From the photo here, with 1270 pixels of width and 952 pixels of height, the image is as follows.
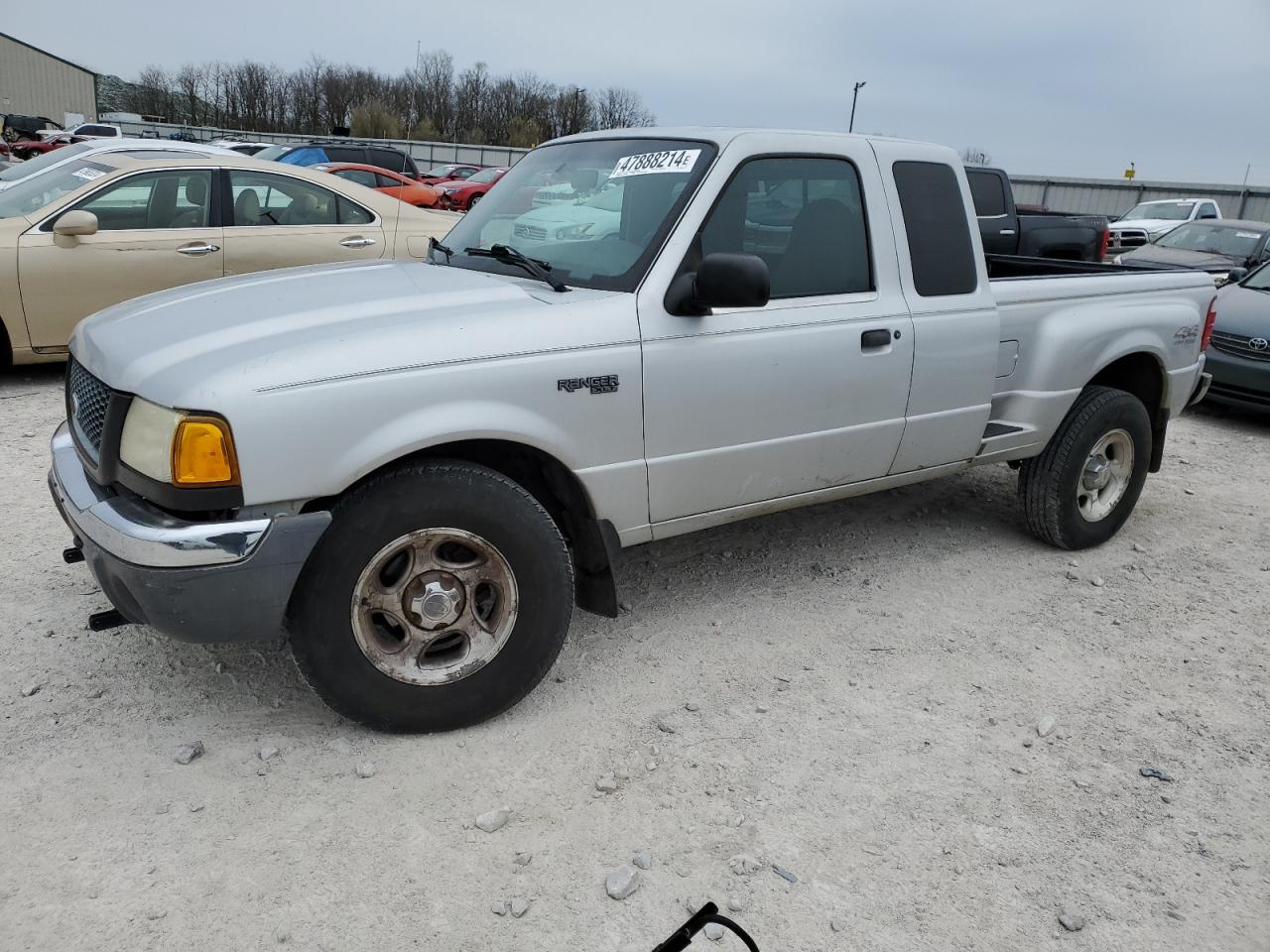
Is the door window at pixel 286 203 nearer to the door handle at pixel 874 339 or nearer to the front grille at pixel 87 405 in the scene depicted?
the front grille at pixel 87 405

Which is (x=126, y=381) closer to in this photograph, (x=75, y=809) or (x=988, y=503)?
(x=75, y=809)

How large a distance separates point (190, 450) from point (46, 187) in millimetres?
5870

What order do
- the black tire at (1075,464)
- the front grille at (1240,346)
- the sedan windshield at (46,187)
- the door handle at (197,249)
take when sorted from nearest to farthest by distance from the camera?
the black tire at (1075,464), the sedan windshield at (46,187), the door handle at (197,249), the front grille at (1240,346)

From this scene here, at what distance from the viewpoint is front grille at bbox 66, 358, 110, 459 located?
120 inches

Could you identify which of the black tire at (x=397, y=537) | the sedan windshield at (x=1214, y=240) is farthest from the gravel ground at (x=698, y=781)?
the sedan windshield at (x=1214, y=240)

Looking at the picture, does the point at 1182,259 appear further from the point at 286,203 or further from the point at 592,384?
the point at 592,384

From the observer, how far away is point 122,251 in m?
6.89

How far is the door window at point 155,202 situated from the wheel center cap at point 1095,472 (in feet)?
19.9

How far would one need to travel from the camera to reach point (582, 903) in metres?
2.51

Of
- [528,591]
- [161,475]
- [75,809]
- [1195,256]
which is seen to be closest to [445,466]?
[528,591]

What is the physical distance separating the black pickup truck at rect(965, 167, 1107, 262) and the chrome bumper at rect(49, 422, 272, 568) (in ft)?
35.6

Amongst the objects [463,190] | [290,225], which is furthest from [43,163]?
[463,190]

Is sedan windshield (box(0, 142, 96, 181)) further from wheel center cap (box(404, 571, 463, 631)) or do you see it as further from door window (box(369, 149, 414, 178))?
door window (box(369, 149, 414, 178))

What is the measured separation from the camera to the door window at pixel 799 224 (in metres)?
3.57
